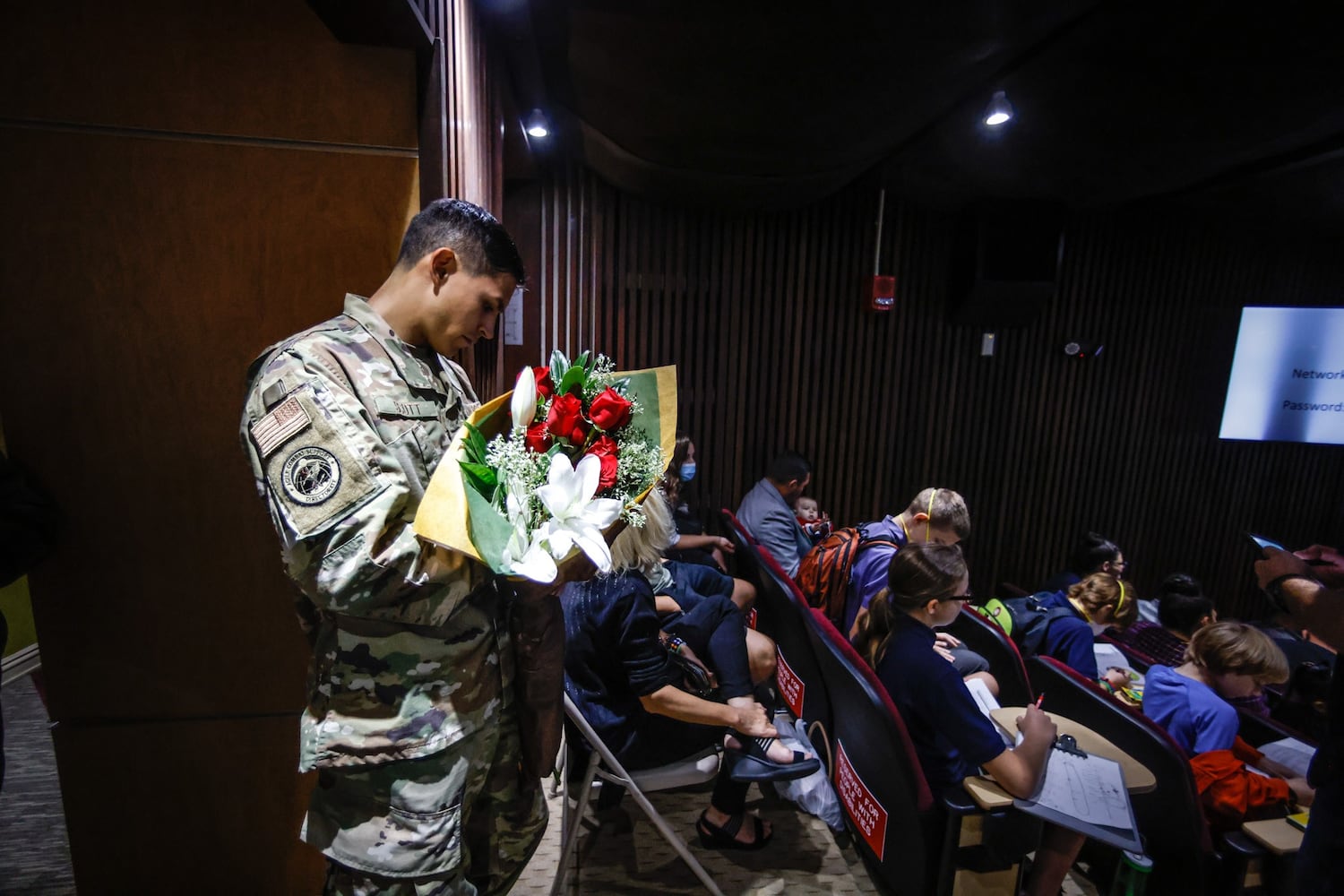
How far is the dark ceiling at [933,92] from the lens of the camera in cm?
197

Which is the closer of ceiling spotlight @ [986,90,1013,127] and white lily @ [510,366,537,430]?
white lily @ [510,366,537,430]

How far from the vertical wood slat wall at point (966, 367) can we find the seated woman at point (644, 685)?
8.05ft

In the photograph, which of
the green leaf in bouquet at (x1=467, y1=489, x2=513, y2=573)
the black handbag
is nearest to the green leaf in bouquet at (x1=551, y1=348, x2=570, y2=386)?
the green leaf in bouquet at (x1=467, y1=489, x2=513, y2=573)

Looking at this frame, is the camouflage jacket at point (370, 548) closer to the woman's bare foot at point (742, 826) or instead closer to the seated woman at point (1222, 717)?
the woman's bare foot at point (742, 826)

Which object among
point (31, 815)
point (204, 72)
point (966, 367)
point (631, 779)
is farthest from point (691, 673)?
point (966, 367)

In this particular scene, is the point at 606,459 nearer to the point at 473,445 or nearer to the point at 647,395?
the point at 473,445

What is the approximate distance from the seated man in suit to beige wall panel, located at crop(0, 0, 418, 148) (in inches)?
Result: 100

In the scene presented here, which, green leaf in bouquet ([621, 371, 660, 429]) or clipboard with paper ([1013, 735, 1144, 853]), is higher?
green leaf in bouquet ([621, 371, 660, 429])

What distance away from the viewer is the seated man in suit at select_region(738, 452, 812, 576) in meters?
3.28

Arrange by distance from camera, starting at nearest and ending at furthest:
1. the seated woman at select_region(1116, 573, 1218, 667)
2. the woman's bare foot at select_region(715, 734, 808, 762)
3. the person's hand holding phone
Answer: the person's hand holding phone
the woman's bare foot at select_region(715, 734, 808, 762)
the seated woman at select_region(1116, 573, 1218, 667)

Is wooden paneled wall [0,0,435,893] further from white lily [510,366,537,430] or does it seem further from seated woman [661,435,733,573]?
seated woman [661,435,733,573]

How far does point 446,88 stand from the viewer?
4.93 ft

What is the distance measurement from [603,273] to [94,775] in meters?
3.44

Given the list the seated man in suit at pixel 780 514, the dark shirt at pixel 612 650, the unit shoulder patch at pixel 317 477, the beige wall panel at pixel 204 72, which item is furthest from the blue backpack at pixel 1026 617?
the beige wall panel at pixel 204 72
